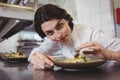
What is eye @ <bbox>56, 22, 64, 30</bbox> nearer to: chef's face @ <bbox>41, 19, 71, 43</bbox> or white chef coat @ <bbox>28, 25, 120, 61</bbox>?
chef's face @ <bbox>41, 19, 71, 43</bbox>

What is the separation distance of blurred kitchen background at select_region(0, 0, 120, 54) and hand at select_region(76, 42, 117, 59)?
0.51 metres

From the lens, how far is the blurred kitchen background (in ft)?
5.01

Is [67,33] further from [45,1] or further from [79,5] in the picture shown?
[79,5]

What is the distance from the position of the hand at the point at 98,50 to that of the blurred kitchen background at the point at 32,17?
1.68 feet

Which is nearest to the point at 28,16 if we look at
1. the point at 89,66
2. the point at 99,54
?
the point at 99,54

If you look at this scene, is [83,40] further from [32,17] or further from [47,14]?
[32,17]

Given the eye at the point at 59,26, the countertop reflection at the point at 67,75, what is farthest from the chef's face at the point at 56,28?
the countertop reflection at the point at 67,75

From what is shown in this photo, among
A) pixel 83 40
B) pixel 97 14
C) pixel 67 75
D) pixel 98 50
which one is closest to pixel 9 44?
pixel 97 14

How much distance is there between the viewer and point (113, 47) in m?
1.03

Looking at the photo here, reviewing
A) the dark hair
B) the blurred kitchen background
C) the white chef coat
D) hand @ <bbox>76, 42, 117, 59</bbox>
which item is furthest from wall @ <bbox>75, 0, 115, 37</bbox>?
hand @ <bbox>76, 42, 117, 59</bbox>

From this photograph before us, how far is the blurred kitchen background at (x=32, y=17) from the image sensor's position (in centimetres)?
153

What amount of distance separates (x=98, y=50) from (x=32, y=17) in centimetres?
90

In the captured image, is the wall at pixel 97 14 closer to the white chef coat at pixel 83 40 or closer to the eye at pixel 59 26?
the white chef coat at pixel 83 40

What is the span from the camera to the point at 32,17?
1.56 metres
